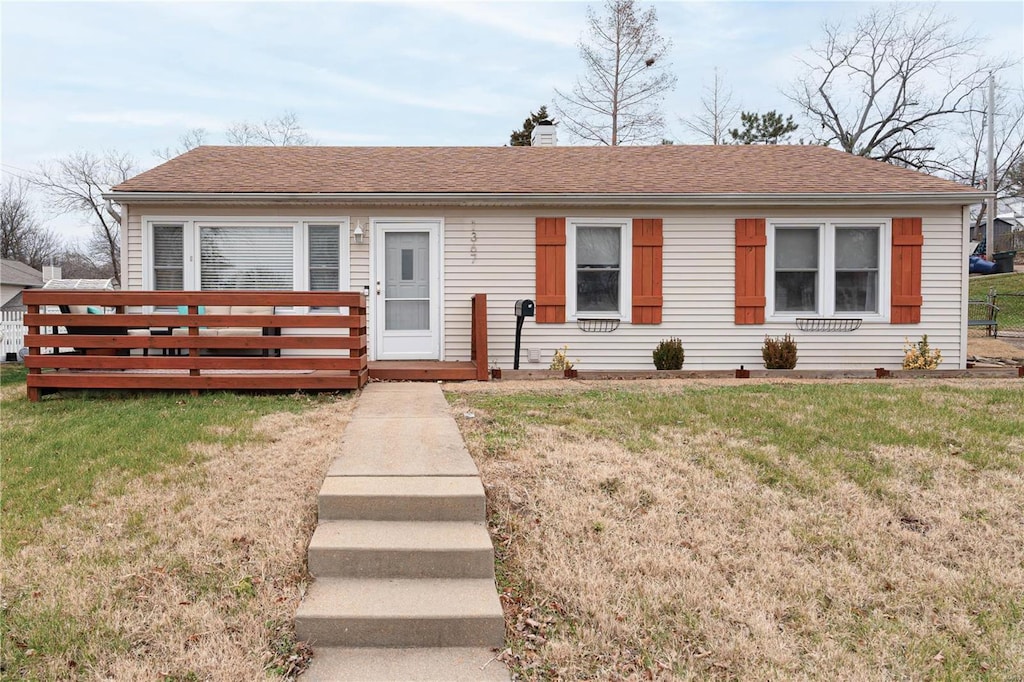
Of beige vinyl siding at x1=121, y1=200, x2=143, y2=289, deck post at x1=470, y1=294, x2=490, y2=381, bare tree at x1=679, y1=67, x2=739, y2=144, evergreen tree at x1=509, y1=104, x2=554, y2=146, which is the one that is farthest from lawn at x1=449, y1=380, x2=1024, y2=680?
bare tree at x1=679, y1=67, x2=739, y2=144

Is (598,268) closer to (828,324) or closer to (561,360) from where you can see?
(561,360)

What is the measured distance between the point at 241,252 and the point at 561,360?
4.66 metres

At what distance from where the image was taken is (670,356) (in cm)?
856

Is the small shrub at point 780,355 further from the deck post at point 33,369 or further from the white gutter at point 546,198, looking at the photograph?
the deck post at point 33,369

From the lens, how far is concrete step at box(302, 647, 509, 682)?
8.39 feet

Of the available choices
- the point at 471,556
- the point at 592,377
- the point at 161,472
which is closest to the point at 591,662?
the point at 471,556

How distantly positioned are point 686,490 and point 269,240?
6.85 meters

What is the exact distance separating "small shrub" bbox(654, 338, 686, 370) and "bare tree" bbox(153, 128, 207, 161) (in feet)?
87.9

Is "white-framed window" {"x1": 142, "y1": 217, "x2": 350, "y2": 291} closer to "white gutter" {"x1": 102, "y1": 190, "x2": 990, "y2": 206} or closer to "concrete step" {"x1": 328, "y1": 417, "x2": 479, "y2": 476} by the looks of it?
"white gutter" {"x1": 102, "y1": 190, "x2": 990, "y2": 206}

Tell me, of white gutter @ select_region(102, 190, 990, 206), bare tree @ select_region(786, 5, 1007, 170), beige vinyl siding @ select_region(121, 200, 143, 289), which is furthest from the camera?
bare tree @ select_region(786, 5, 1007, 170)

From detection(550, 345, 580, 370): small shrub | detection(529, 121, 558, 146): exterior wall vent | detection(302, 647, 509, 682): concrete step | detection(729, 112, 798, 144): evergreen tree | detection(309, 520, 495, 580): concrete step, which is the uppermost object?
detection(729, 112, 798, 144): evergreen tree

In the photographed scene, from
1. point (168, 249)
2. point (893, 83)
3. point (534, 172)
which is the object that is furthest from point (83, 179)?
point (893, 83)

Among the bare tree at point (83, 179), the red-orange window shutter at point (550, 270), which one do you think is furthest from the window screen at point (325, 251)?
the bare tree at point (83, 179)

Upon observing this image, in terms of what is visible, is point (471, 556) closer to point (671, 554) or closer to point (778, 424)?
point (671, 554)
